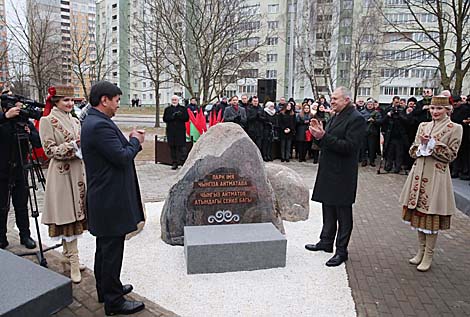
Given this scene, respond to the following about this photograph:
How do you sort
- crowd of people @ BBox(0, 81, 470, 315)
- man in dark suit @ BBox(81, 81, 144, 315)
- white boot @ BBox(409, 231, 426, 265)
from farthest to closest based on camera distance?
1. white boot @ BBox(409, 231, 426, 265)
2. crowd of people @ BBox(0, 81, 470, 315)
3. man in dark suit @ BBox(81, 81, 144, 315)

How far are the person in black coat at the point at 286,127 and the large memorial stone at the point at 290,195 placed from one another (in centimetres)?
591

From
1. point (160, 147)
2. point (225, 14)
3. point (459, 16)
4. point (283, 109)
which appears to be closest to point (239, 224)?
point (160, 147)

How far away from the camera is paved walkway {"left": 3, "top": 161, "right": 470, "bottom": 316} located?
3.84 meters

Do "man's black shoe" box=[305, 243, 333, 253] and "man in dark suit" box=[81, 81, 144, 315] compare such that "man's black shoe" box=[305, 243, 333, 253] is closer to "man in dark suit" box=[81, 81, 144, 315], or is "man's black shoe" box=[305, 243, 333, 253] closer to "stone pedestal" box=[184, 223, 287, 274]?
"stone pedestal" box=[184, 223, 287, 274]

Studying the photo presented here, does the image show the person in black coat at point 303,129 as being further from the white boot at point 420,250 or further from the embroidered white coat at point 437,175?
the embroidered white coat at point 437,175

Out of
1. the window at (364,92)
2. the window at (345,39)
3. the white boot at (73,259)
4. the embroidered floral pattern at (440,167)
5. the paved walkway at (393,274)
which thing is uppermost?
the window at (345,39)

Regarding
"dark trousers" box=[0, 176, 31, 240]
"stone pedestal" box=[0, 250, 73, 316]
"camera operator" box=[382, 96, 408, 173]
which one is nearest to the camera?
"stone pedestal" box=[0, 250, 73, 316]

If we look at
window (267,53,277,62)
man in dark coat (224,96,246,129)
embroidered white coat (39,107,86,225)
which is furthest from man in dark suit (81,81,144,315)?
window (267,53,277,62)

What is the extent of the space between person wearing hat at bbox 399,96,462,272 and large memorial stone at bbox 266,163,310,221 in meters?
2.34

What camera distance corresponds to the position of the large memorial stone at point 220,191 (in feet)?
17.9

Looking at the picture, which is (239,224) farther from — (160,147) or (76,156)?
(160,147)

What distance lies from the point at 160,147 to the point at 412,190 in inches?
351

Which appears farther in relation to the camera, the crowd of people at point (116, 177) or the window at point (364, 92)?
the window at point (364, 92)

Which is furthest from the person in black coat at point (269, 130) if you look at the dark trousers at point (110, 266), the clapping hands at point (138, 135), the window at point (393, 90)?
the window at point (393, 90)
